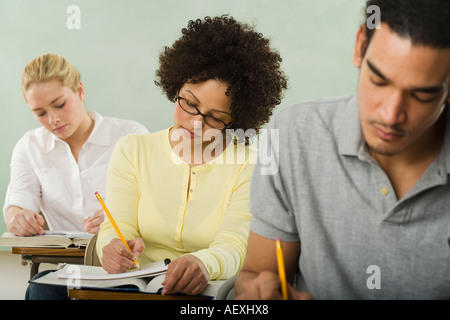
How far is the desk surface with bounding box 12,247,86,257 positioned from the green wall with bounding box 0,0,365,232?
2.18m

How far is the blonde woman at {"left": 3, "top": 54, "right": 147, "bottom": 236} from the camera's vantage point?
2482 millimetres

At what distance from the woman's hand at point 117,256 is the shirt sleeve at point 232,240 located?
175mm

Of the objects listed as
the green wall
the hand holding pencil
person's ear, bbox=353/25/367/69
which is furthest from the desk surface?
the green wall

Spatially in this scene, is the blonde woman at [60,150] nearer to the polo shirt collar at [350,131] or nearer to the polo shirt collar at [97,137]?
the polo shirt collar at [97,137]

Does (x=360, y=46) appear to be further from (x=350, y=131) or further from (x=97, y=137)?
(x=97, y=137)

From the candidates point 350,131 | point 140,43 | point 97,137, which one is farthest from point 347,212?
point 140,43

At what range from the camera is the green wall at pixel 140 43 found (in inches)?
153

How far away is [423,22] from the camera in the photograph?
0.92 metres

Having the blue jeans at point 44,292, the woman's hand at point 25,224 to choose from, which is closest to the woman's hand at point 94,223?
the woman's hand at point 25,224

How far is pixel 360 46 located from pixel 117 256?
826 millimetres

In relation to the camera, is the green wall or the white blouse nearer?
the white blouse

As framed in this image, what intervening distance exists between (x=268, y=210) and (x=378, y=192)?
0.75 ft

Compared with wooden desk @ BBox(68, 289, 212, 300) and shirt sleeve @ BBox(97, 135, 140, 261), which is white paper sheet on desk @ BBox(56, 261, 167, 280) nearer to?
wooden desk @ BBox(68, 289, 212, 300)
